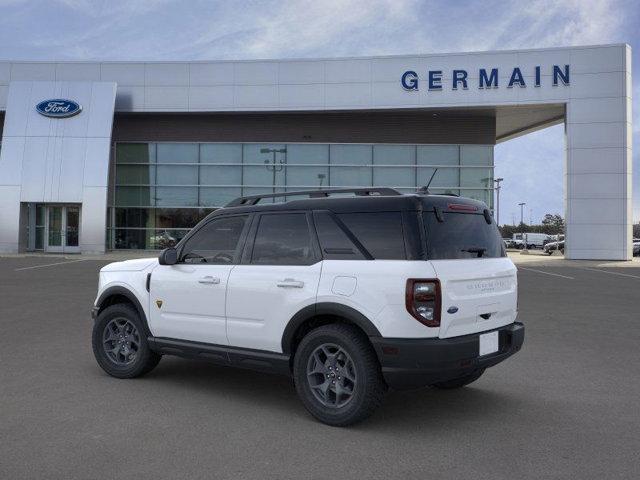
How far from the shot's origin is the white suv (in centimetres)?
422

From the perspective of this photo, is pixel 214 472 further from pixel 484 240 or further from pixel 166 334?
pixel 484 240

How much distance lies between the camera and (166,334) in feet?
18.3

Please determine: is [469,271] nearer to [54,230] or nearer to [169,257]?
[169,257]

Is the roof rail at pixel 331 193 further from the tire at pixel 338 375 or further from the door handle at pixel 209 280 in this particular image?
the tire at pixel 338 375

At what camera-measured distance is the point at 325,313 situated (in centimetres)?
453

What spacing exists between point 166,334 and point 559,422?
348 centimetres

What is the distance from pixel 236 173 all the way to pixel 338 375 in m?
27.2

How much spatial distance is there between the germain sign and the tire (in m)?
25.6

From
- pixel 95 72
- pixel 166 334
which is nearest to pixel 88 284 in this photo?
pixel 166 334

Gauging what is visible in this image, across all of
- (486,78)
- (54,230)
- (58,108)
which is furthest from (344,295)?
(54,230)

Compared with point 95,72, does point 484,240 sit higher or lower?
lower

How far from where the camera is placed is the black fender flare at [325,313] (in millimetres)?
4301

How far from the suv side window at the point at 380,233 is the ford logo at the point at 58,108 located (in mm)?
27907

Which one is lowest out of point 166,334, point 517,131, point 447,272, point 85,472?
point 85,472
